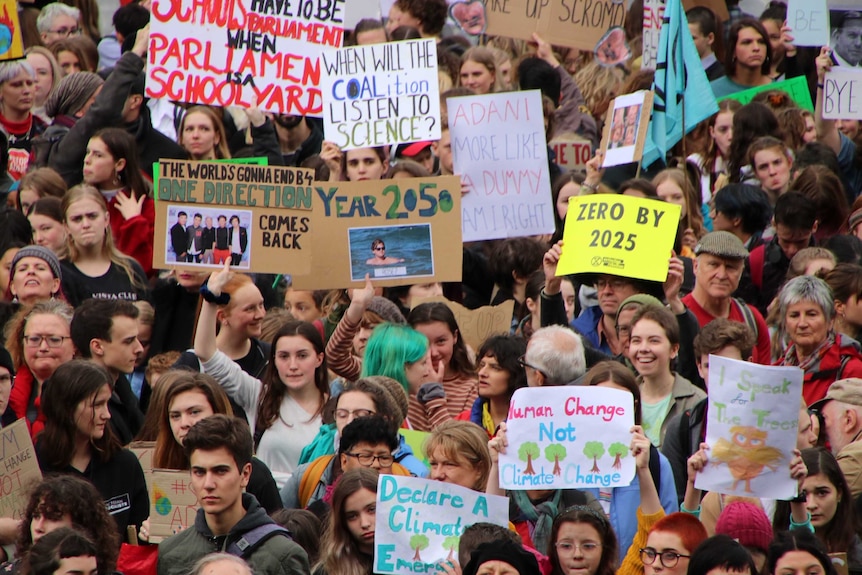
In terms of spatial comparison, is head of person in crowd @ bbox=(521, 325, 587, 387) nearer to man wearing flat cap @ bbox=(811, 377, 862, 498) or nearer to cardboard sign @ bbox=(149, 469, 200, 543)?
man wearing flat cap @ bbox=(811, 377, 862, 498)

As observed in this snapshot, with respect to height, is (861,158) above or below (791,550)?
above

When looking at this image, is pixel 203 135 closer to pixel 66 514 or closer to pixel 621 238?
pixel 621 238

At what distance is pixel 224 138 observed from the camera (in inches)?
479

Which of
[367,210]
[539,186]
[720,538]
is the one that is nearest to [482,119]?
[539,186]

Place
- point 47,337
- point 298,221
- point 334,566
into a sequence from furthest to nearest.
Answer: point 298,221, point 47,337, point 334,566

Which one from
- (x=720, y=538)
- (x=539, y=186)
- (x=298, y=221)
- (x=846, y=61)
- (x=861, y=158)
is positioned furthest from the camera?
(x=846, y=61)

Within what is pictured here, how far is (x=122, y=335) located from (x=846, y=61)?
8031 millimetres

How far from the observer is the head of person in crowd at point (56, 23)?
15344 mm

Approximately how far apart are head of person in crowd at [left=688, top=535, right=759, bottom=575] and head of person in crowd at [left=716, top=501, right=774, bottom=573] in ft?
1.50

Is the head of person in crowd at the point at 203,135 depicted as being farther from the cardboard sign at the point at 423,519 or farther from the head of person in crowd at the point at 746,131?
the cardboard sign at the point at 423,519

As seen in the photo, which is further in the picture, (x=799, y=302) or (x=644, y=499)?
(x=799, y=302)

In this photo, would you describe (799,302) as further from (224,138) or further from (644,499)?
(224,138)

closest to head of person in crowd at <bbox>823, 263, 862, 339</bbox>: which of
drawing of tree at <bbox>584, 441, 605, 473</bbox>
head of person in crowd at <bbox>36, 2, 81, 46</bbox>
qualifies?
drawing of tree at <bbox>584, 441, 605, 473</bbox>

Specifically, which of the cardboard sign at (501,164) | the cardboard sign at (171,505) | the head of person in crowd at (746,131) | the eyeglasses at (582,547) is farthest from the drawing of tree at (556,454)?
the head of person in crowd at (746,131)
